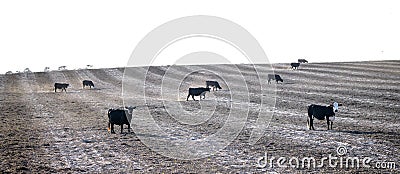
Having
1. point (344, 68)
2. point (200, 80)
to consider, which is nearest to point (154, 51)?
point (200, 80)

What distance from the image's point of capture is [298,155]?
16.2m

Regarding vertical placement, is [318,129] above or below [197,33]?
below

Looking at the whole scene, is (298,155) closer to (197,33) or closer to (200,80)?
(197,33)

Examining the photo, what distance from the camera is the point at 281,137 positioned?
65.5ft

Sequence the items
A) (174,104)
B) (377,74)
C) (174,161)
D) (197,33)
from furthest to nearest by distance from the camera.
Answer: (377,74), (174,104), (197,33), (174,161)

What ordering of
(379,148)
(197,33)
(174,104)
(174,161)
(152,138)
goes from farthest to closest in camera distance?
(174,104) → (197,33) → (152,138) → (379,148) → (174,161)

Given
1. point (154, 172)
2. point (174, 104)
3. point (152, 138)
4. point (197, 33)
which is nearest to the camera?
point (154, 172)

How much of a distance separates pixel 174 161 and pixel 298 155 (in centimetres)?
473

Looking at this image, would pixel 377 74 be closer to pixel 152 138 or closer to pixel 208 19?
pixel 208 19

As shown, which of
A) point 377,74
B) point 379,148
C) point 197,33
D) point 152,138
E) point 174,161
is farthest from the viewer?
point 377,74

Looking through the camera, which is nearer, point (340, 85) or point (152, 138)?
point (152, 138)

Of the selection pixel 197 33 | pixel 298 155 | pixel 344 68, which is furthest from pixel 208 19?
pixel 344 68

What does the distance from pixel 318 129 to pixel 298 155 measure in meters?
6.34

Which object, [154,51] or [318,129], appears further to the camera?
[318,129]
